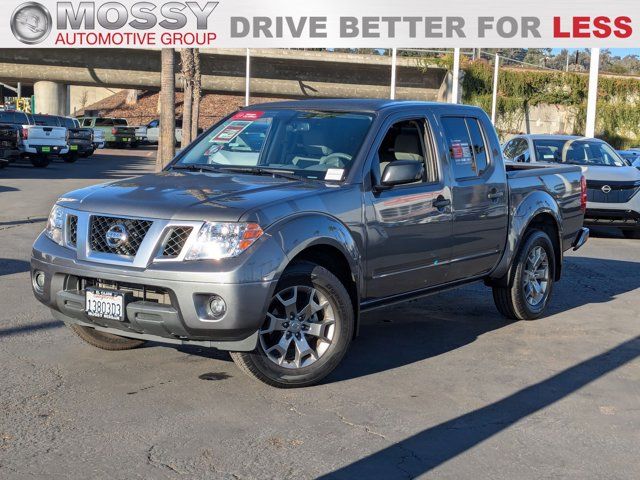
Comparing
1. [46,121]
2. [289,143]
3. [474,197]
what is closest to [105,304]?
[289,143]

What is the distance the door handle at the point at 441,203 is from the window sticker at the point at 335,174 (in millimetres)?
962

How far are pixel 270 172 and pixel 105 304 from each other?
5.42 feet

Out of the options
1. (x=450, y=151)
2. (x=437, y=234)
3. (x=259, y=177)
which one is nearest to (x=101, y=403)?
(x=259, y=177)

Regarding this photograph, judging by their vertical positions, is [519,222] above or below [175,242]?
below

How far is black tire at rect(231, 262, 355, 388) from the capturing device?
18.9ft

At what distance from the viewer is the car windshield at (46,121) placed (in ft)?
113

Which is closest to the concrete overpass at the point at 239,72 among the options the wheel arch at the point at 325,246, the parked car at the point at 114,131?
the parked car at the point at 114,131

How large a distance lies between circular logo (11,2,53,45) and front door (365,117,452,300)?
28.4 meters

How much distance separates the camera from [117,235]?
5676 millimetres

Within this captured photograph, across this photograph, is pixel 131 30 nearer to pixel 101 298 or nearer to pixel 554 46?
pixel 554 46

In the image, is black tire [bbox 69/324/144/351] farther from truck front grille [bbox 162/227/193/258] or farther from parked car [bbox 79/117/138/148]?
parked car [bbox 79/117/138/148]

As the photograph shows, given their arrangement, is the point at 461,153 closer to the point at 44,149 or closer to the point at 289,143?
the point at 289,143

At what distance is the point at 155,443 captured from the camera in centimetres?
488

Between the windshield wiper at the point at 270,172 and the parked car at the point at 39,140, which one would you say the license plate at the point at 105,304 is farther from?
the parked car at the point at 39,140
